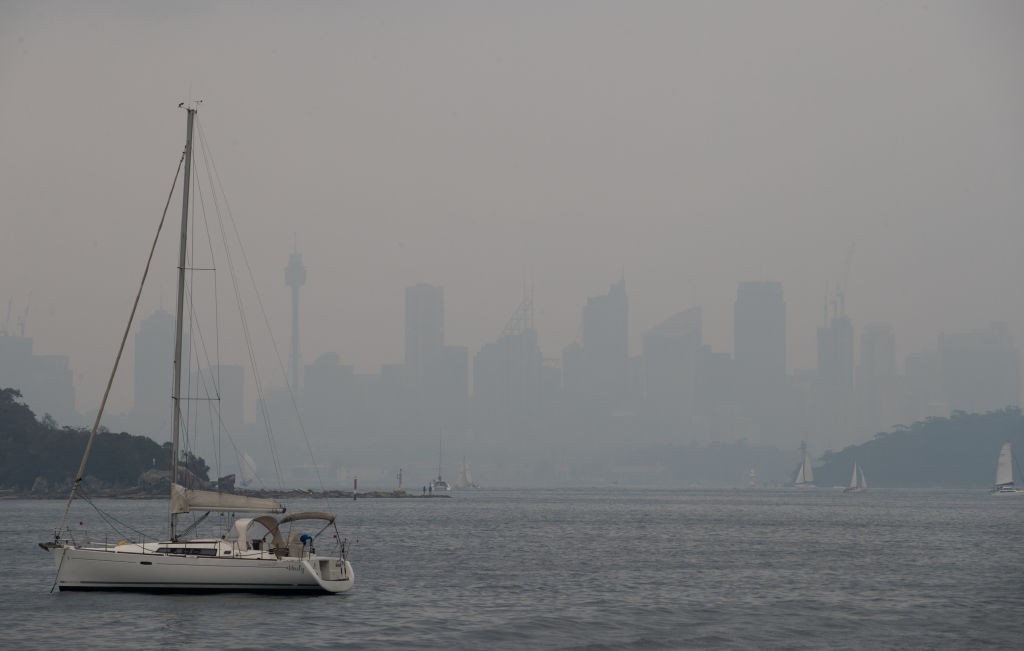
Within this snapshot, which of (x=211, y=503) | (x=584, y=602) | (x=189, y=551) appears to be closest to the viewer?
(x=189, y=551)

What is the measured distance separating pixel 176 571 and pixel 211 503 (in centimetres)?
446

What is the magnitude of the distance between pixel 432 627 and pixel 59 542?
59.5 ft

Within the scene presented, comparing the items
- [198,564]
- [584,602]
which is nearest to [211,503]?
[198,564]

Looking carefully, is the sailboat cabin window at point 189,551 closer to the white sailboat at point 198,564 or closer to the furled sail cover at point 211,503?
the white sailboat at point 198,564

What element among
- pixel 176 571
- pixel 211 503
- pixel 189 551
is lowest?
pixel 176 571

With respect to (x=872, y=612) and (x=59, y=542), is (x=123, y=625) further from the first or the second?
(x=872, y=612)

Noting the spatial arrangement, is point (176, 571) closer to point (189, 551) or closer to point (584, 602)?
point (189, 551)

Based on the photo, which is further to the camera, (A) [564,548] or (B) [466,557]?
(A) [564,548]

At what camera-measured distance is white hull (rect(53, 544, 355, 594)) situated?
4919 centimetres

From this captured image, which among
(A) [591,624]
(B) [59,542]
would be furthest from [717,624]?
(B) [59,542]

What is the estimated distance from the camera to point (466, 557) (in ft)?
254

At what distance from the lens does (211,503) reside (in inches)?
2085

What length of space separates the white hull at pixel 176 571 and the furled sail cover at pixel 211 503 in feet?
8.05

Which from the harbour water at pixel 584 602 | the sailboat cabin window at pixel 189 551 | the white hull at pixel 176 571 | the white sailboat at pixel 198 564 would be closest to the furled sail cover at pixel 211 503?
the white sailboat at pixel 198 564
